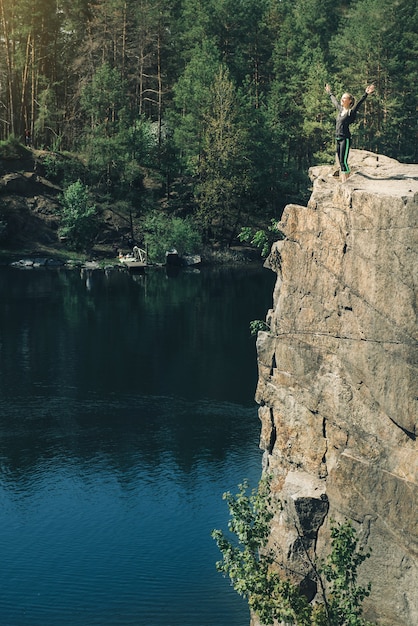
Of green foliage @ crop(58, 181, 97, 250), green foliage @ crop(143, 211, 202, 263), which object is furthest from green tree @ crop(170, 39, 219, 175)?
green foliage @ crop(58, 181, 97, 250)

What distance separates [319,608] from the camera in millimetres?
32875

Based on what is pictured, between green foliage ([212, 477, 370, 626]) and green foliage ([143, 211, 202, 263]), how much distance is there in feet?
343

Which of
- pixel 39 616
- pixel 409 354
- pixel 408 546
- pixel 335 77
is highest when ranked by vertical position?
pixel 335 77

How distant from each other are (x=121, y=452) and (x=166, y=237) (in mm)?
77537

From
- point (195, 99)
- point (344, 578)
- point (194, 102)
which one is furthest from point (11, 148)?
point (344, 578)

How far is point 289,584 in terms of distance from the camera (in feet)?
104

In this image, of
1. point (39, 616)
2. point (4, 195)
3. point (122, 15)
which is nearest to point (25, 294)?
point (4, 195)

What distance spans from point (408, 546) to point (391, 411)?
490 centimetres

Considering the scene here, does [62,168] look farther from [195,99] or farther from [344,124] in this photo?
[344,124]

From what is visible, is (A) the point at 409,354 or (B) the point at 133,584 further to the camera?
(B) the point at 133,584

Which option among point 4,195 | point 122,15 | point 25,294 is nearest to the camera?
point 25,294

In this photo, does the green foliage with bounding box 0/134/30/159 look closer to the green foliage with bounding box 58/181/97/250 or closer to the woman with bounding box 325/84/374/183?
the green foliage with bounding box 58/181/97/250

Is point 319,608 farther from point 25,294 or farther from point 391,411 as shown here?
point 25,294

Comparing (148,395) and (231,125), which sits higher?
(231,125)
